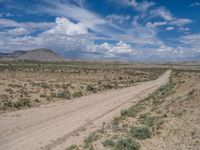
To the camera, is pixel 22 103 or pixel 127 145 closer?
pixel 127 145

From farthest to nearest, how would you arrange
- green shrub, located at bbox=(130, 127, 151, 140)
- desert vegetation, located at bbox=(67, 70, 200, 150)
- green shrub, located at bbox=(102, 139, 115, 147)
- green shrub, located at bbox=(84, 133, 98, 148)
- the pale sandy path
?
the pale sandy path < green shrub, located at bbox=(130, 127, 151, 140) < green shrub, located at bbox=(84, 133, 98, 148) < green shrub, located at bbox=(102, 139, 115, 147) < desert vegetation, located at bbox=(67, 70, 200, 150)

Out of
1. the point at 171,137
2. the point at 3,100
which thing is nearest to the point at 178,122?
the point at 171,137

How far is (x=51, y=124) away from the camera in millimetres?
16875

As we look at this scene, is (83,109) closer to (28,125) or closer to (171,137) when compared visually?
(28,125)

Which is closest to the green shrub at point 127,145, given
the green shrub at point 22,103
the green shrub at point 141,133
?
the green shrub at point 141,133

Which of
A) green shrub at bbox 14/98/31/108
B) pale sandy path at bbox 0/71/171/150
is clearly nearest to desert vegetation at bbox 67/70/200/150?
pale sandy path at bbox 0/71/171/150

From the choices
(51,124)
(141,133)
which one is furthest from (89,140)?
(51,124)

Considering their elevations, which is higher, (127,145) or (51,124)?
(127,145)

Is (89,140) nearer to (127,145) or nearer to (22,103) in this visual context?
(127,145)

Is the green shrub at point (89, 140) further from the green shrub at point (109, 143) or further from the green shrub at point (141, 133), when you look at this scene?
the green shrub at point (141, 133)

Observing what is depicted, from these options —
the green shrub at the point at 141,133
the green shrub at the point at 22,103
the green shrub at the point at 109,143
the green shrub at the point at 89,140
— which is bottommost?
the green shrub at the point at 22,103

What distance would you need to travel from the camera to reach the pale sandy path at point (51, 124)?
12.9 metres

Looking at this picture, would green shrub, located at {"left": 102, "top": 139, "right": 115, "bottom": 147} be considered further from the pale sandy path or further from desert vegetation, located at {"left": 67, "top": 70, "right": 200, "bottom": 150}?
the pale sandy path

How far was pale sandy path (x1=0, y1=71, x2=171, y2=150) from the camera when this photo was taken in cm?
1295
